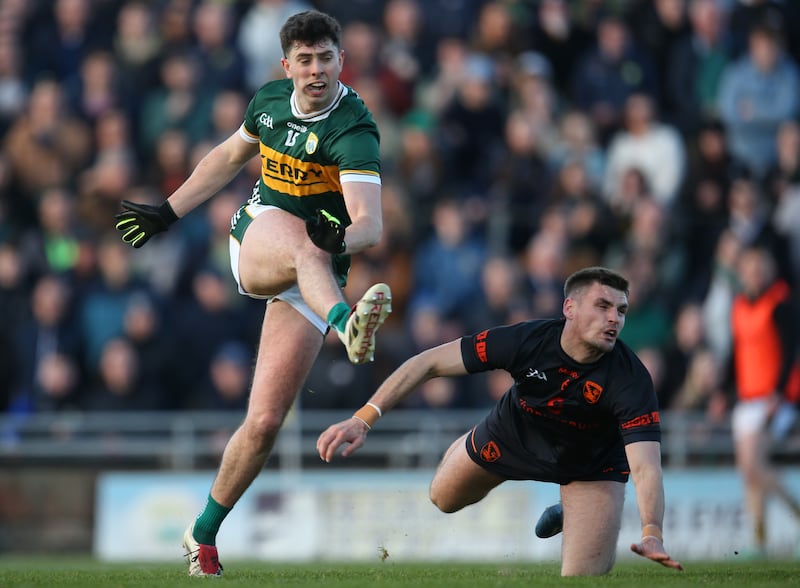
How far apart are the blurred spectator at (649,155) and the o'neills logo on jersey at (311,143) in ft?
24.5

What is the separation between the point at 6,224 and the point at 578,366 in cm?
935

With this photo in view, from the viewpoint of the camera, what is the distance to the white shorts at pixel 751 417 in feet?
44.6

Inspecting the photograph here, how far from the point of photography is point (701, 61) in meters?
16.5

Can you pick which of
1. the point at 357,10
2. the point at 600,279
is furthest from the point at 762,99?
the point at 600,279

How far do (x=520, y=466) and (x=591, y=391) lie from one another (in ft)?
2.64

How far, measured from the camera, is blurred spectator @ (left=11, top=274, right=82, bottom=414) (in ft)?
49.8

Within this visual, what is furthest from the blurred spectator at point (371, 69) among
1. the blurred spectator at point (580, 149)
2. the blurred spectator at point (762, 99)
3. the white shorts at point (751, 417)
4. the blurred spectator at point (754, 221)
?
the white shorts at point (751, 417)

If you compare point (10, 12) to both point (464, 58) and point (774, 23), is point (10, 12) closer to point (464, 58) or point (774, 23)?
point (464, 58)

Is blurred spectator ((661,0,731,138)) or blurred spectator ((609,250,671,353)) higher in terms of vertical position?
blurred spectator ((661,0,731,138))

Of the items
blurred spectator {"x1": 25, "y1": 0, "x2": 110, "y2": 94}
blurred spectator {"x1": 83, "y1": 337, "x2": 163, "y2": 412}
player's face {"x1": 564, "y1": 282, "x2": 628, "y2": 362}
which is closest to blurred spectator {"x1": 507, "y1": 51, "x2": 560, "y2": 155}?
blurred spectator {"x1": 83, "y1": 337, "x2": 163, "y2": 412}

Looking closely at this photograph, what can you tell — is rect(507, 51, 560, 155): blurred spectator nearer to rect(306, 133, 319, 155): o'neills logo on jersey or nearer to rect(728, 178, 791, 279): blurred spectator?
rect(728, 178, 791, 279): blurred spectator

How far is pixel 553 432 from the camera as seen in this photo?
9.06 metres

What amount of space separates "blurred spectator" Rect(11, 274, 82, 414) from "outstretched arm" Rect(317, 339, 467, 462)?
24.6 feet

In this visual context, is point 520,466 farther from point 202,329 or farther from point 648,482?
point 202,329
